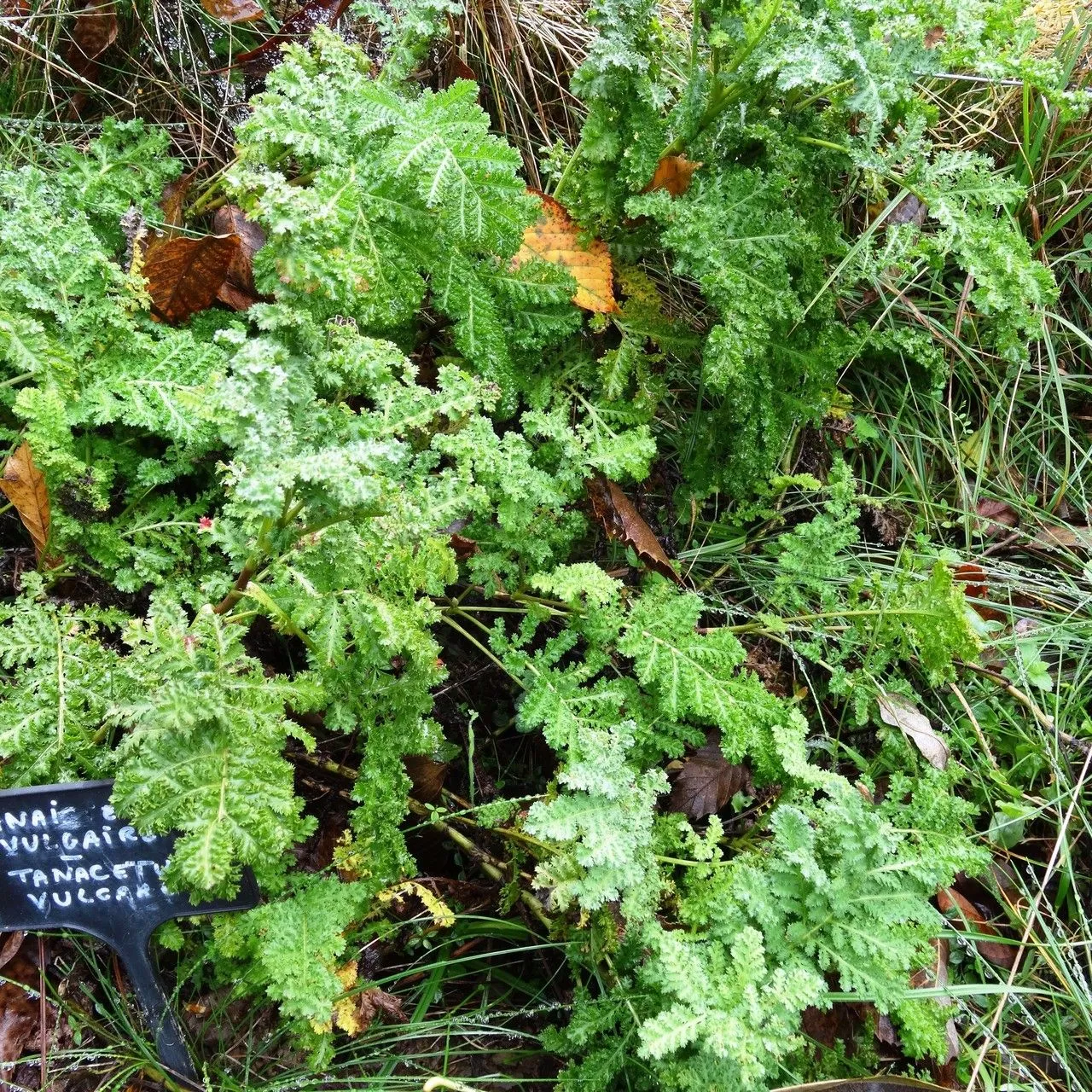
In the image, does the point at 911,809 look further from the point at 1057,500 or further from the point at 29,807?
the point at 29,807

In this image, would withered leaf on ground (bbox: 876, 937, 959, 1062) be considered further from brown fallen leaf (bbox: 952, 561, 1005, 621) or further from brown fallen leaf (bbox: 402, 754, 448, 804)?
brown fallen leaf (bbox: 402, 754, 448, 804)

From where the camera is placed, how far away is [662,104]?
7.77 ft

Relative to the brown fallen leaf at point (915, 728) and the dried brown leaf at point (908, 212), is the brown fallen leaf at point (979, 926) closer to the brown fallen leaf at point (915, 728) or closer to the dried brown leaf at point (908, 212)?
the brown fallen leaf at point (915, 728)

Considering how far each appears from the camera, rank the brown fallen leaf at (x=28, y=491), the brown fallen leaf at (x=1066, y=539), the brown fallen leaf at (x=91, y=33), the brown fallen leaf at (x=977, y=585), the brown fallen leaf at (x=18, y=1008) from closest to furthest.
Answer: the brown fallen leaf at (x=18, y=1008), the brown fallen leaf at (x=28, y=491), the brown fallen leaf at (x=91, y=33), the brown fallen leaf at (x=977, y=585), the brown fallen leaf at (x=1066, y=539)

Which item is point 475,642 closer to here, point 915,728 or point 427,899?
point 427,899

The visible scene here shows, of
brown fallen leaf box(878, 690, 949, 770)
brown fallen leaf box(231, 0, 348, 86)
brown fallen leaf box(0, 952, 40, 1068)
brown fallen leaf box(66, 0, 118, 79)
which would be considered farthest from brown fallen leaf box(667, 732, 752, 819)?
brown fallen leaf box(66, 0, 118, 79)

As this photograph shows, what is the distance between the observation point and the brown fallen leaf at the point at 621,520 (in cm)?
254

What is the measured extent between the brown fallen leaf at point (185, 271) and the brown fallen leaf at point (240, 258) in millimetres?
34

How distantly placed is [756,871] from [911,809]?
0.47 m

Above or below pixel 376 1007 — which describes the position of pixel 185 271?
above

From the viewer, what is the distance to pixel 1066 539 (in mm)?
3105

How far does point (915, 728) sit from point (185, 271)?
7.67 feet

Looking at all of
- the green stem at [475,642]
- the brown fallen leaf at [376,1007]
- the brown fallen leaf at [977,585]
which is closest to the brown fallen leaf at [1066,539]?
the brown fallen leaf at [977,585]

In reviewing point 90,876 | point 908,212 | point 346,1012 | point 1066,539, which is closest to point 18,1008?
point 90,876
